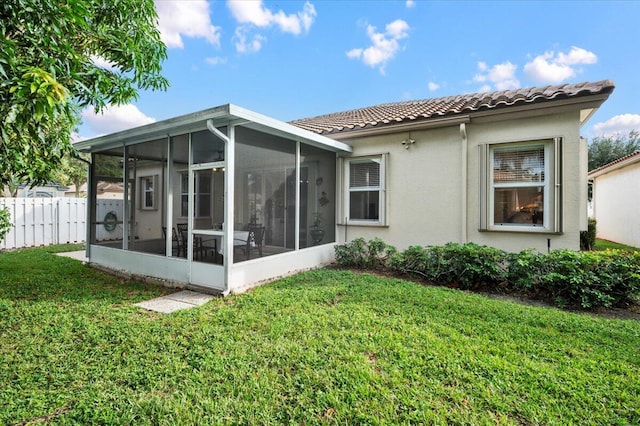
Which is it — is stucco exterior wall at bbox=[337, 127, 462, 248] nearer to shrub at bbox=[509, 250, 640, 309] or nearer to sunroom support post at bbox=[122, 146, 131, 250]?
shrub at bbox=[509, 250, 640, 309]

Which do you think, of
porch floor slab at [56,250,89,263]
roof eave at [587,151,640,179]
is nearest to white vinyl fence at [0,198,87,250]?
porch floor slab at [56,250,89,263]

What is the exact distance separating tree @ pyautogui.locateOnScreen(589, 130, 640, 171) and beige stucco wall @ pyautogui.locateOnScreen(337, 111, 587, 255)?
23.0 metres

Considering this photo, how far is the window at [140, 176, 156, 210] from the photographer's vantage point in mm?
7156

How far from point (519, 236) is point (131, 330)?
7.30 metres

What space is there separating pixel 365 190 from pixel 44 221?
12351 mm

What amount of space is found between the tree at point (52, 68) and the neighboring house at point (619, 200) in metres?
16.2

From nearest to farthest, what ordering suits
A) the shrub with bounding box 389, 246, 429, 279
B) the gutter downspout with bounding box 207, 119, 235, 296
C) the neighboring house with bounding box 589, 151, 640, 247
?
the gutter downspout with bounding box 207, 119, 235, 296
the shrub with bounding box 389, 246, 429, 279
the neighboring house with bounding box 589, 151, 640, 247

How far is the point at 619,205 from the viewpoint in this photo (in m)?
13.3

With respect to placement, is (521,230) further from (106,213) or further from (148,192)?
(106,213)

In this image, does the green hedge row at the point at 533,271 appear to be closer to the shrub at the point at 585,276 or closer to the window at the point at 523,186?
the shrub at the point at 585,276

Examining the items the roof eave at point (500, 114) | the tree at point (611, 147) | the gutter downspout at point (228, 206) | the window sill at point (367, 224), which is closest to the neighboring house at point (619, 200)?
the roof eave at point (500, 114)

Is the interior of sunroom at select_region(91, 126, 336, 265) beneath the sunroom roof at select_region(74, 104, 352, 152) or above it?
beneath

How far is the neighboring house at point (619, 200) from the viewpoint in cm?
1177

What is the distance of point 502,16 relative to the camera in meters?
9.45
